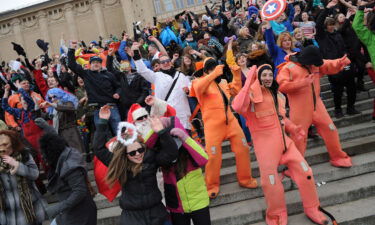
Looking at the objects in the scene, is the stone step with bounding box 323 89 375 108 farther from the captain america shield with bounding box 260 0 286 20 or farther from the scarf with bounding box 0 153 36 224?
the scarf with bounding box 0 153 36 224

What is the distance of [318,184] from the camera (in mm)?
4820

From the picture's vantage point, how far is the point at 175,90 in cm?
514

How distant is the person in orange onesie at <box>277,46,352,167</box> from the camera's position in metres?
4.41

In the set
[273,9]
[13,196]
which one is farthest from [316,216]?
[273,9]

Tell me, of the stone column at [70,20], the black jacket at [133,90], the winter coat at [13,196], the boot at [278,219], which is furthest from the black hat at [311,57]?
the stone column at [70,20]

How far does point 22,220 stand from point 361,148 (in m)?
4.94

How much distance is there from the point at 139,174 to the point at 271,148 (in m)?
1.69

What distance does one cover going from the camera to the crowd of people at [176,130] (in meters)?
3.08

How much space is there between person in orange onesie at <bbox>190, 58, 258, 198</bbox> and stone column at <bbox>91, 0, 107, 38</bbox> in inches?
1195

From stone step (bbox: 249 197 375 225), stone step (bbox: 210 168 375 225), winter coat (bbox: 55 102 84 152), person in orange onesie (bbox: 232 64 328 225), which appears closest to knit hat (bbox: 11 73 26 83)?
winter coat (bbox: 55 102 84 152)

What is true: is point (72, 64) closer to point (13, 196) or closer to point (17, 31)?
point (13, 196)

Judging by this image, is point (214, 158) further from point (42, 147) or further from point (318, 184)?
point (42, 147)

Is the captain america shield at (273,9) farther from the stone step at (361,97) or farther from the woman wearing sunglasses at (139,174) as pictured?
the woman wearing sunglasses at (139,174)

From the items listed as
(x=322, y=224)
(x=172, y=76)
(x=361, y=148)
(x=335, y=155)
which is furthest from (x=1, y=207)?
(x=361, y=148)
